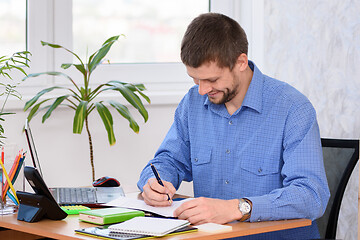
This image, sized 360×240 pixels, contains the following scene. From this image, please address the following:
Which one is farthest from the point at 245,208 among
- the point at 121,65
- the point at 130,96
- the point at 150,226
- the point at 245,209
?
the point at 121,65

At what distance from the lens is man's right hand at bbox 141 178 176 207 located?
6.39 ft

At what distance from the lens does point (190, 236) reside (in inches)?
62.5

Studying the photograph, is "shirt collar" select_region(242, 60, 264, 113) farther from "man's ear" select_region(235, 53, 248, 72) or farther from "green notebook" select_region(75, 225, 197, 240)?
"green notebook" select_region(75, 225, 197, 240)

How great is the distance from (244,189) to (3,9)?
1791mm

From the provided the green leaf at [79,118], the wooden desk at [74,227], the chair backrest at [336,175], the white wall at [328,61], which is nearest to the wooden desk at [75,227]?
the wooden desk at [74,227]

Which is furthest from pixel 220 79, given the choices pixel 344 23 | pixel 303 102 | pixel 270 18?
pixel 270 18

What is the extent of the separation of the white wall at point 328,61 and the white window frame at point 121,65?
0.33 m

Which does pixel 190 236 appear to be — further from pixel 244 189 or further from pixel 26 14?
pixel 26 14

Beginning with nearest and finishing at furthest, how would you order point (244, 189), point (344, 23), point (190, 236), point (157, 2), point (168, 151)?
point (190, 236) → point (244, 189) → point (168, 151) → point (344, 23) → point (157, 2)

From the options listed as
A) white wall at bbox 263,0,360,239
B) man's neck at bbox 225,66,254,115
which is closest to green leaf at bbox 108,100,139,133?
white wall at bbox 263,0,360,239

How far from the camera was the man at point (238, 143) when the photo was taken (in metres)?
1.84

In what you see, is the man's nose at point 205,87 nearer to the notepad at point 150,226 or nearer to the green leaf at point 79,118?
the notepad at point 150,226

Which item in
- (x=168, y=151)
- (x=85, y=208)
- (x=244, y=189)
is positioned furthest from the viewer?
(x=168, y=151)

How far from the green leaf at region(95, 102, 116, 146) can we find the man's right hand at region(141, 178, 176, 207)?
1.01m
